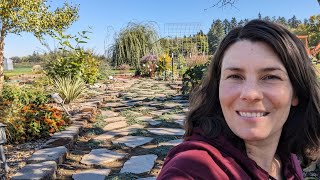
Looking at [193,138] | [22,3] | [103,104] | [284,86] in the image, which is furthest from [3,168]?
[22,3]

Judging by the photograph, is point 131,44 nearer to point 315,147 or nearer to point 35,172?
point 35,172

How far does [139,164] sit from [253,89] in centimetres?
236

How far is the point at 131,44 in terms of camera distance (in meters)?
17.0

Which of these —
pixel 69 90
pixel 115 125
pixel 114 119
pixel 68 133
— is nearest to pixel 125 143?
pixel 68 133

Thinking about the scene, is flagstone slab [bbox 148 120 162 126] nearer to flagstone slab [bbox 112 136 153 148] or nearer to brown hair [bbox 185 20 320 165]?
flagstone slab [bbox 112 136 153 148]

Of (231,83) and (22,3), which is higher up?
(22,3)

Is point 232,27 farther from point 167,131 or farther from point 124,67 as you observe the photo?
point 124,67

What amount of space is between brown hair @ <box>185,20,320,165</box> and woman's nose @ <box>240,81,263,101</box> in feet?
0.39

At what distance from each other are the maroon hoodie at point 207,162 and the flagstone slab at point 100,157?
95.3 inches

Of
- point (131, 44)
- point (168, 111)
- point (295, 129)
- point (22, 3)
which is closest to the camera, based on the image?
point (295, 129)

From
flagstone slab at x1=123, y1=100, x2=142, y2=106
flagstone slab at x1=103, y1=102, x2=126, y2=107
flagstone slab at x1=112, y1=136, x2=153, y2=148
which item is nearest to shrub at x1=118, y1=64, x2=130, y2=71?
flagstone slab at x1=123, y1=100, x2=142, y2=106

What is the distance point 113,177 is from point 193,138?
2.04 meters

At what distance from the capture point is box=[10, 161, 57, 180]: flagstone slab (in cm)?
275

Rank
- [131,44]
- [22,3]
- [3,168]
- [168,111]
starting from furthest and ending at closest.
Result: [131,44], [22,3], [168,111], [3,168]
